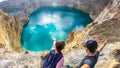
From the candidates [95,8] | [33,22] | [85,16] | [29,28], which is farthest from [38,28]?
[95,8]

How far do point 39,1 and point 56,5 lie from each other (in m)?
8.47

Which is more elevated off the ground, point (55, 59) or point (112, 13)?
point (112, 13)

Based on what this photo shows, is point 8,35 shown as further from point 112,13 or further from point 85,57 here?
point 85,57

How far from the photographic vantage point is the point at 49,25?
93.5 meters

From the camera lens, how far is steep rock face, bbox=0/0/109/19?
110562mm

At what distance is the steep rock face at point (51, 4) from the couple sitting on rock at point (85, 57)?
316 ft

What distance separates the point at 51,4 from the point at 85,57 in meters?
116

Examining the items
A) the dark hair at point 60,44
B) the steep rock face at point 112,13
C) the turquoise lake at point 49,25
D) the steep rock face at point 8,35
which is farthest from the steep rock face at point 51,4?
the dark hair at point 60,44

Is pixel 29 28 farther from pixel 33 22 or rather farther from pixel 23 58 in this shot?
pixel 23 58

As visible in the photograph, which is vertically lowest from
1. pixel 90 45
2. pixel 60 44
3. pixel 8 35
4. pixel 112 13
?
pixel 90 45

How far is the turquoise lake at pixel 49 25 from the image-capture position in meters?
70.1

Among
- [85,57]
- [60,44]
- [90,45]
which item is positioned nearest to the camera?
[90,45]

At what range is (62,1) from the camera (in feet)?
413

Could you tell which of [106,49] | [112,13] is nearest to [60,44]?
[106,49]
